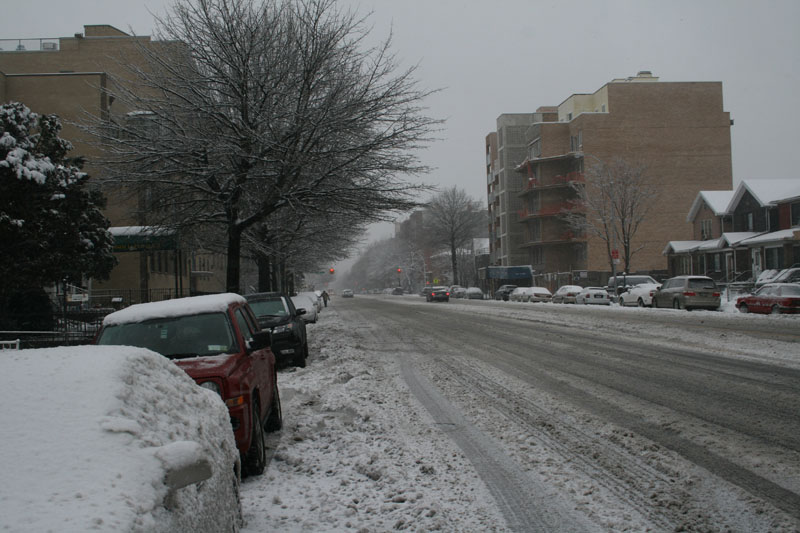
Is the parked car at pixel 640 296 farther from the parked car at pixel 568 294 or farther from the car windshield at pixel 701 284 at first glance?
the parked car at pixel 568 294

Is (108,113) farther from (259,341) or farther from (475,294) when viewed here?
(475,294)

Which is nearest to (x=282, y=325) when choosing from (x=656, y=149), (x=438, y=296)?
(x=438, y=296)

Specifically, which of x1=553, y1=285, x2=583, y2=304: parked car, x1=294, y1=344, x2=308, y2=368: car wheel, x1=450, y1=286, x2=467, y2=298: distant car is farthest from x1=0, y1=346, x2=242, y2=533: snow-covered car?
x1=450, y1=286, x2=467, y2=298: distant car

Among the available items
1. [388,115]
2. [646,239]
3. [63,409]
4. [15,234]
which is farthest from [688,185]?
[63,409]

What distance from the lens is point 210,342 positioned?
6.56m

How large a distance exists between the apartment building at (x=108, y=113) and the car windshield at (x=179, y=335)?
1191 cm

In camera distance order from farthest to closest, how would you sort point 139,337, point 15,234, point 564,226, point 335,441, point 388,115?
point 564,226
point 15,234
point 388,115
point 335,441
point 139,337

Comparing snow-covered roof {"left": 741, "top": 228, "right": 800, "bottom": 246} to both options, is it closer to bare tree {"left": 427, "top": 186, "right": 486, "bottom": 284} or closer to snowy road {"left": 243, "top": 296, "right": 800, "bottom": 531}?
snowy road {"left": 243, "top": 296, "right": 800, "bottom": 531}

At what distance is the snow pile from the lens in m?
4.62

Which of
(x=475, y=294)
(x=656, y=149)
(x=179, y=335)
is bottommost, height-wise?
(x=475, y=294)

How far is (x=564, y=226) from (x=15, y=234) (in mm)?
59184

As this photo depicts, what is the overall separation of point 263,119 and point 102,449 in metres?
14.1

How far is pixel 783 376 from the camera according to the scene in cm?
994

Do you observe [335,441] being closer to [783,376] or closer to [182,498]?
[182,498]
